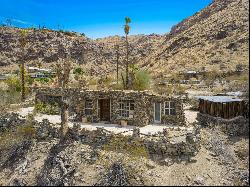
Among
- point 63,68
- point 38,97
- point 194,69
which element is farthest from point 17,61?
point 63,68

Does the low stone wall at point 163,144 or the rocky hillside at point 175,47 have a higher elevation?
the rocky hillside at point 175,47

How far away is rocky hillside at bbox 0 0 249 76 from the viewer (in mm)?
75125

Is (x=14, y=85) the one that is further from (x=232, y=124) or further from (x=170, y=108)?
(x=232, y=124)

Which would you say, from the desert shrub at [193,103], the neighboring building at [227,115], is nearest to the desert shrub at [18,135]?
the neighboring building at [227,115]

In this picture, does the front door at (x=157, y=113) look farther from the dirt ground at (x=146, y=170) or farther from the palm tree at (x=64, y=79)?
the palm tree at (x=64, y=79)

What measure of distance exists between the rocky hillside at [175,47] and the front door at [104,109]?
129 ft

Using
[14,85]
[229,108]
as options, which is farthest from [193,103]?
[14,85]

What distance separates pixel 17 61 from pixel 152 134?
79.5m

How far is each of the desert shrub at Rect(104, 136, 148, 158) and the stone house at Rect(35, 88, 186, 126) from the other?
166 inches

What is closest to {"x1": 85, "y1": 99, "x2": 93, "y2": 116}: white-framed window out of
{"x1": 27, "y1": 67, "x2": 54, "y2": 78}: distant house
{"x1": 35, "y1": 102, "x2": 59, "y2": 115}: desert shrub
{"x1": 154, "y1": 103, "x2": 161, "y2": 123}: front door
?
{"x1": 35, "y1": 102, "x2": 59, "y2": 115}: desert shrub

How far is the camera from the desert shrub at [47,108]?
33562 mm

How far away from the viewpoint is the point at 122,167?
2177cm

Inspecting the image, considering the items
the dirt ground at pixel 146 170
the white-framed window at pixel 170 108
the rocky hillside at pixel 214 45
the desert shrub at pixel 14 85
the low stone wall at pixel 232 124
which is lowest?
the dirt ground at pixel 146 170

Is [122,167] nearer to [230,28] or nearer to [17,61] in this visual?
[230,28]
